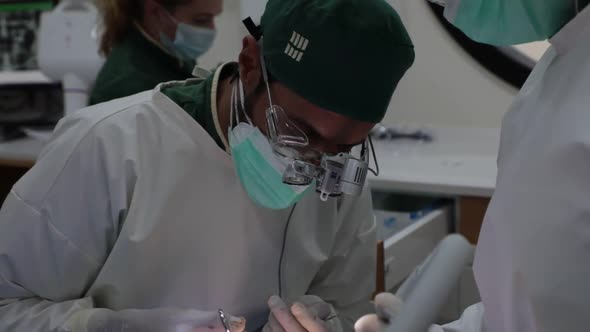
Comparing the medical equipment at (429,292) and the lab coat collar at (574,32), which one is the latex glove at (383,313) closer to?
the medical equipment at (429,292)

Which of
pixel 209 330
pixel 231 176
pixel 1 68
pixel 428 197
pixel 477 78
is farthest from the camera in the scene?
pixel 1 68

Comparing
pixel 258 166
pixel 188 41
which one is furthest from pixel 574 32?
pixel 188 41

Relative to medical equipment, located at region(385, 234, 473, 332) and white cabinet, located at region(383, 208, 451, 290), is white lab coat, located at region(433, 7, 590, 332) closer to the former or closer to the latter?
medical equipment, located at region(385, 234, 473, 332)

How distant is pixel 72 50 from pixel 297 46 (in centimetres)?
185

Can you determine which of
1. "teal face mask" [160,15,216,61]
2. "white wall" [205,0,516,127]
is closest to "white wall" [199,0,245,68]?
"white wall" [205,0,516,127]

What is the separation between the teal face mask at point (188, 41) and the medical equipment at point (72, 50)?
82 cm

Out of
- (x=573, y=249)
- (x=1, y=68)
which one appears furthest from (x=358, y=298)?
(x=1, y=68)

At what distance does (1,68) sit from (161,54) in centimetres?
210

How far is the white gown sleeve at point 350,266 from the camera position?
142cm

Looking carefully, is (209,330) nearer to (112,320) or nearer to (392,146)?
(112,320)

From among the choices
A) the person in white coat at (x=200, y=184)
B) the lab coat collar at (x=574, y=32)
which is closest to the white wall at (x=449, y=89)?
the person in white coat at (x=200, y=184)

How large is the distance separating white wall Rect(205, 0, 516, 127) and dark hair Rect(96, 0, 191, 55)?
0.59 metres

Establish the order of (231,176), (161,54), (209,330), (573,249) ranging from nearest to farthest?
(573,249)
(209,330)
(231,176)
(161,54)

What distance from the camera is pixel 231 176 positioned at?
1.25 meters
